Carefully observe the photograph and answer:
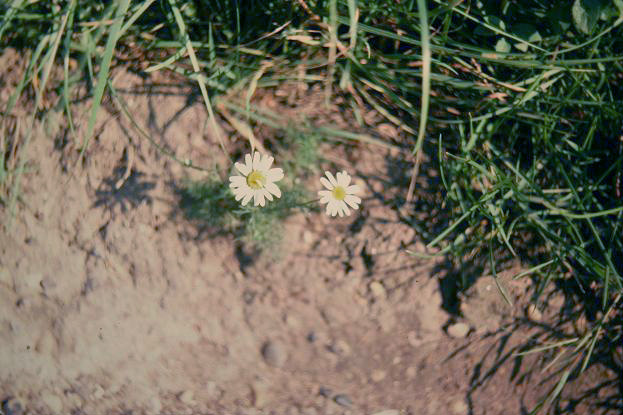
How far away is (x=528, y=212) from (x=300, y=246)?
2.23 ft

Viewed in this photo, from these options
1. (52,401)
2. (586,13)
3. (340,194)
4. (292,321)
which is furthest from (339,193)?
(52,401)

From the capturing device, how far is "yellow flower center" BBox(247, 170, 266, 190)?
1.36m

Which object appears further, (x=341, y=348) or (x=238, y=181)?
(x=341, y=348)

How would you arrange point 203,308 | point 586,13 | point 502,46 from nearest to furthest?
1. point 586,13
2. point 502,46
3. point 203,308

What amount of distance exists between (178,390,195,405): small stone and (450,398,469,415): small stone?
80 centimetres

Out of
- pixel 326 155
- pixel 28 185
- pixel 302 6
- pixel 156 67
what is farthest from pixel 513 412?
pixel 28 185

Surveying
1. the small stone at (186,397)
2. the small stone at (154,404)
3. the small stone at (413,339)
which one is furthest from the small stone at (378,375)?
the small stone at (154,404)

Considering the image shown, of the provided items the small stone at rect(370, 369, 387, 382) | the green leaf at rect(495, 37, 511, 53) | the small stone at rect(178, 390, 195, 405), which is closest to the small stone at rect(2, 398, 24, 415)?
the small stone at rect(178, 390, 195, 405)

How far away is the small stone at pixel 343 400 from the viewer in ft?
5.29

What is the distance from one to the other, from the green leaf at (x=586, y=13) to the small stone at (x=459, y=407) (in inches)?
44.0

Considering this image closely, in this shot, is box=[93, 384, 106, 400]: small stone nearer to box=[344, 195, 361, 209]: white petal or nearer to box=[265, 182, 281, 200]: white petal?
box=[265, 182, 281, 200]: white petal

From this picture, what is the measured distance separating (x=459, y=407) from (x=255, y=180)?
96 cm

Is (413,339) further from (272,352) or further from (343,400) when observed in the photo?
(272,352)

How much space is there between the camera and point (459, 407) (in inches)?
64.4
